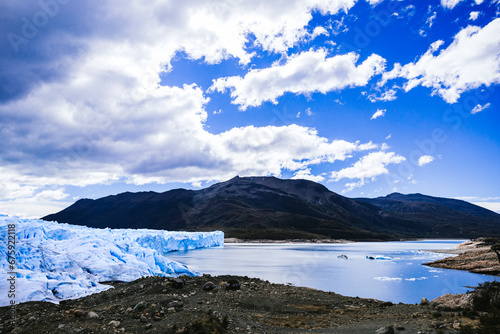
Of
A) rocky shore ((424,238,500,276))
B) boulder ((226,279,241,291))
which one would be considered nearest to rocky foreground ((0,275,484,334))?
boulder ((226,279,241,291))

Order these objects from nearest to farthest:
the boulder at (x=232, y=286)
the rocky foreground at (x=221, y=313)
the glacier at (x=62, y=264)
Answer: the rocky foreground at (x=221, y=313) → the glacier at (x=62, y=264) → the boulder at (x=232, y=286)

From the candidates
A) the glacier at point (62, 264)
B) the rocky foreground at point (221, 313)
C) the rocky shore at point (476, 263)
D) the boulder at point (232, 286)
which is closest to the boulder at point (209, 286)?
the rocky foreground at point (221, 313)

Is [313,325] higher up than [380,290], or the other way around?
[313,325]

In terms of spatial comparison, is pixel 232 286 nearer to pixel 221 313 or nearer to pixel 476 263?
pixel 221 313

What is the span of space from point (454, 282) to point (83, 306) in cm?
2477

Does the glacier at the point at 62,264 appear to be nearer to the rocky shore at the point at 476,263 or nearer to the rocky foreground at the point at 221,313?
the rocky foreground at the point at 221,313

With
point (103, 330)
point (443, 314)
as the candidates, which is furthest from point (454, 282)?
point (103, 330)

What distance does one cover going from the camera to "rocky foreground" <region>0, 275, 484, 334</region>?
9258mm

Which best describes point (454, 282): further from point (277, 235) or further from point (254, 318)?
point (277, 235)

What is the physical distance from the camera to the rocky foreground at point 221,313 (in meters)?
9.26

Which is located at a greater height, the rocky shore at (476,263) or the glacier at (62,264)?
the glacier at (62,264)

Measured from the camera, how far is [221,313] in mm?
11125

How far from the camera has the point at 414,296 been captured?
63.3 feet

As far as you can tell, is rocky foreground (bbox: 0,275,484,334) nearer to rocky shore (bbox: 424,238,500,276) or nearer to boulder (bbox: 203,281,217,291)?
boulder (bbox: 203,281,217,291)
